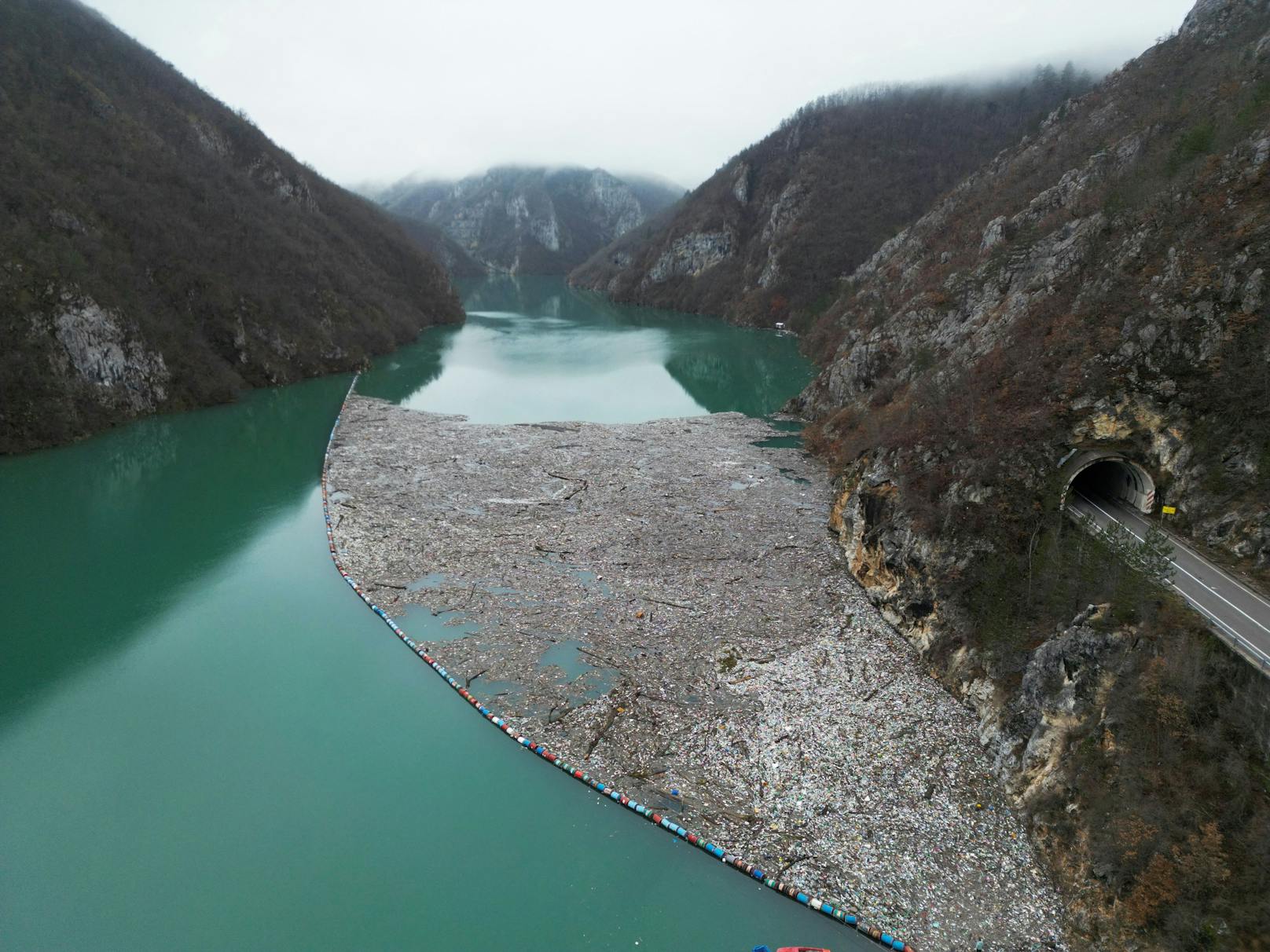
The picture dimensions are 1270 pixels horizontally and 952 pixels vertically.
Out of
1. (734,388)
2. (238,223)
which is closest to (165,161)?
(238,223)

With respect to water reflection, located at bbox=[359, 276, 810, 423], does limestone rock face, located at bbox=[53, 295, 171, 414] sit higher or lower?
higher

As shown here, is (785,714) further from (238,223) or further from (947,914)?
(238,223)

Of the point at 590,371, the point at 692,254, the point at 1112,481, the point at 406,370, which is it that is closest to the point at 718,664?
the point at 1112,481

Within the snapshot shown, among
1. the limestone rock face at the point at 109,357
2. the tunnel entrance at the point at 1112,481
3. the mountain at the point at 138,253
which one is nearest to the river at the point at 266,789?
the tunnel entrance at the point at 1112,481

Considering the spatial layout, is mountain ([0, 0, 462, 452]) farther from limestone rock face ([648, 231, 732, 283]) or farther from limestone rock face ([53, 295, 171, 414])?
limestone rock face ([648, 231, 732, 283])

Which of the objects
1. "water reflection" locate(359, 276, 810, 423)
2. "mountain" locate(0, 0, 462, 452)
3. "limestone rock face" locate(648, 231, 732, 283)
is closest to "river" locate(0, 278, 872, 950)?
"mountain" locate(0, 0, 462, 452)

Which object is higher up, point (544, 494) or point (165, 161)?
point (165, 161)

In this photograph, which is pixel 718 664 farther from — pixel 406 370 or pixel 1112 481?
pixel 406 370
